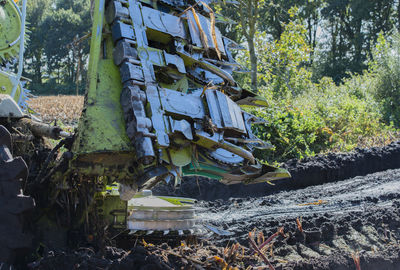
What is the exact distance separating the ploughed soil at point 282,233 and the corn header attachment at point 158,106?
436mm

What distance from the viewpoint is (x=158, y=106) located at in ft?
11.3

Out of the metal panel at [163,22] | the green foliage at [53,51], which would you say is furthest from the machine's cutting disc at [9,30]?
the green foliage at [53,51]

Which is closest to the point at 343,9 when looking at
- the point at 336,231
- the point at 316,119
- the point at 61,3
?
the point at 61,3

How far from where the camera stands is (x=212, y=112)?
12.4 ft

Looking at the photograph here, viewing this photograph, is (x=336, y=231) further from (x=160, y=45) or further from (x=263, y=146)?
(x=160, y=45)

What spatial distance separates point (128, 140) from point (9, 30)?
2269mm

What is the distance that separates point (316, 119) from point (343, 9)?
3333 centimetres

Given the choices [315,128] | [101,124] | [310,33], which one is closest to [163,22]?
[101,124]

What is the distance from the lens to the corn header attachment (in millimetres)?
3352

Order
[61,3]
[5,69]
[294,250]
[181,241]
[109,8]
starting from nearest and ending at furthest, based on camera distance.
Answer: [109,8] → [181,241] → [294,250] → [5,69] → [61,3]

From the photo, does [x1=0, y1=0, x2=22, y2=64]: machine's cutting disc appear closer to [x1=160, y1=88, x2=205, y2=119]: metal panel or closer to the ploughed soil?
[x1=160, y1=88, x2=205, y2=119]: metal panel

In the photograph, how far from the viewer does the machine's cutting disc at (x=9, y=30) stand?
472 centimetres

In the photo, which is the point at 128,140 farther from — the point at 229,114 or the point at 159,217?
the point at 229,114

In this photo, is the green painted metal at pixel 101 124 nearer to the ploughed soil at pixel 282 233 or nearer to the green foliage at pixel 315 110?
the ploughed soil at pixel 282 233
